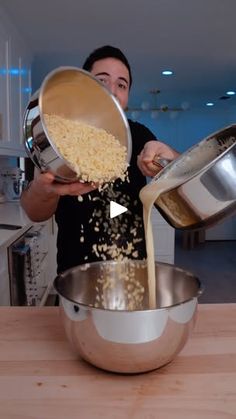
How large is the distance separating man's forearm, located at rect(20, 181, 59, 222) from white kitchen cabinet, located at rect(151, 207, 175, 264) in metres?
2.62

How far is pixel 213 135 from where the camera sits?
832 millimetres

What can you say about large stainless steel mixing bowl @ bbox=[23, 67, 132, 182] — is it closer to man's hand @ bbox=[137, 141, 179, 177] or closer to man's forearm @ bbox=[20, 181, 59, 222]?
man's hand @ bbox=[137, 141, 179, 177]

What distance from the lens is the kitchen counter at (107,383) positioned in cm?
53

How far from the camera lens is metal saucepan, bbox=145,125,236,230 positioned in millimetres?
689

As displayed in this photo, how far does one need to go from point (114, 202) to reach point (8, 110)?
1773 millimetres

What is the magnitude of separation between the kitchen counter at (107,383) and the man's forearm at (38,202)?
1.15 ft

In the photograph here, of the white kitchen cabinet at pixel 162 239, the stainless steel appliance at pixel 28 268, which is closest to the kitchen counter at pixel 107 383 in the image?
the stainless steel appliance at pixel 28 268

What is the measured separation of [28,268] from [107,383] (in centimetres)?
172

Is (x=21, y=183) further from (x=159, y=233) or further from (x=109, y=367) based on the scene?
(x=109, y=367)

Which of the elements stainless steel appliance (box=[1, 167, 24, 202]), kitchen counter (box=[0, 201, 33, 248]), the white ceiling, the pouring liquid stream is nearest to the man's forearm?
the pouring liquid stream

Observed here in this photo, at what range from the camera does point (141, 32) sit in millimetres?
2904

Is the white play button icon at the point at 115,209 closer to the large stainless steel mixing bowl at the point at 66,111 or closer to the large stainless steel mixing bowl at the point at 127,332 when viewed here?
the large stainless steel mixing bowl at the point at 66,111

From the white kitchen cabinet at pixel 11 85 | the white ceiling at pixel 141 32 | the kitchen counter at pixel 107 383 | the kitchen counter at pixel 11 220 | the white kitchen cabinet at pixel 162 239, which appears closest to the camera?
the kitchen counter at pixel 107 383

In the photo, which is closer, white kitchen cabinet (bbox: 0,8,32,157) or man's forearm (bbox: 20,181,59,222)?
man's forearm (bbox: 20,181,59,222)
